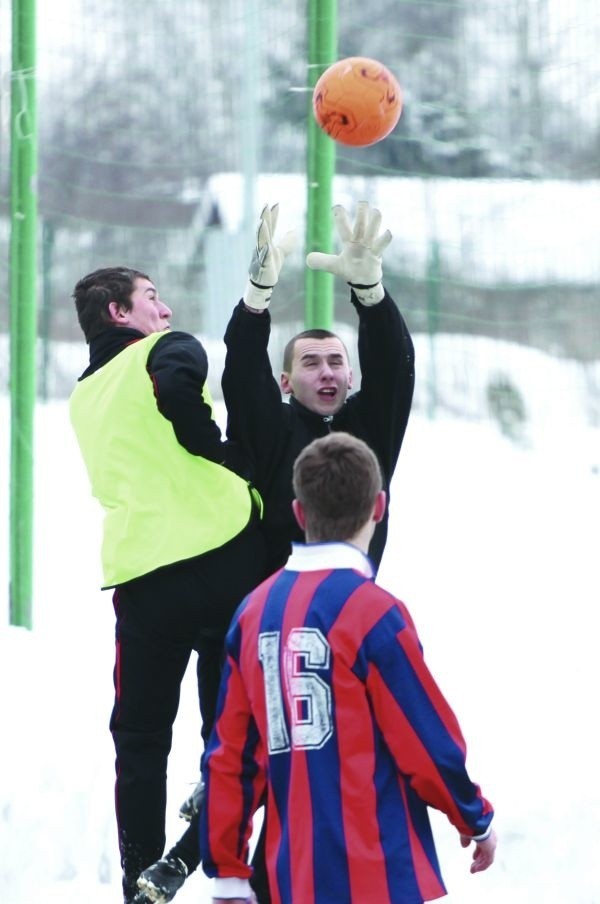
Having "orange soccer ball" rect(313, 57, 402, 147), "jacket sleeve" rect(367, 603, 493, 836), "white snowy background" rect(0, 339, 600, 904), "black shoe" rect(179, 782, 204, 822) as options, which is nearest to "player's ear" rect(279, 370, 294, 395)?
"orange soccer ball" rect(313, 57, 402, 147)

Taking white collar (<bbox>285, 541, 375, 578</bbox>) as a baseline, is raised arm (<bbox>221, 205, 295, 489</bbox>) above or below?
above

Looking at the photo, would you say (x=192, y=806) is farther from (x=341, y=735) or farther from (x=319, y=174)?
(x=319, y=174)

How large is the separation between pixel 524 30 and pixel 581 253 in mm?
1152

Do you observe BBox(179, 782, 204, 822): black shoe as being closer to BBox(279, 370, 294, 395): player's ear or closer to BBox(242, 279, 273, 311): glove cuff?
BBox(279, 370, 294, 395): player's ear

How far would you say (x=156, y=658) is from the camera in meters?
4.22

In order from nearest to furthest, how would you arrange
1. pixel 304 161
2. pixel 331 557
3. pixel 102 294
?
pixel 331 557
pixel 102 294
pixel 304 161

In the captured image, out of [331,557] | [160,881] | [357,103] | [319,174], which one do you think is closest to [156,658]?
[160,881]

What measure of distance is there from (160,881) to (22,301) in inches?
126

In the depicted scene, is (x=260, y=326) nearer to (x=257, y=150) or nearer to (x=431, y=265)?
(x=257, y=150)

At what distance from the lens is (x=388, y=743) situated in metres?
3.04

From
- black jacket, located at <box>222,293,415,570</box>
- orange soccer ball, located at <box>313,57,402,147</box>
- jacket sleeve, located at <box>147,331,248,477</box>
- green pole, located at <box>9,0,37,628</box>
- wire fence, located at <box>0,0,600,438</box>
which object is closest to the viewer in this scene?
jacket sleeve, located at <box>147,331,248,477</box>

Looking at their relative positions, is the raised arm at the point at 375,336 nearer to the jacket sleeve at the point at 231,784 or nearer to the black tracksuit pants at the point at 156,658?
the black tracksuit pants at the point at 156,658

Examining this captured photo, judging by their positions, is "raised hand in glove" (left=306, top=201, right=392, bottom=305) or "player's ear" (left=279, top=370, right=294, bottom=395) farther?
"player's ear" (left=279, top=370, right=294, bottom=395)

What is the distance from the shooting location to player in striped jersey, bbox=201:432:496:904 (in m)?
3.02
